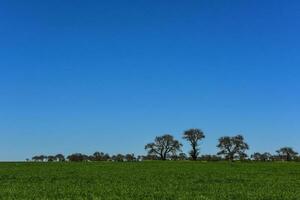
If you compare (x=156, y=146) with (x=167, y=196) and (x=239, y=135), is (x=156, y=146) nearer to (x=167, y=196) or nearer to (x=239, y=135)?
(x=239, y=135)

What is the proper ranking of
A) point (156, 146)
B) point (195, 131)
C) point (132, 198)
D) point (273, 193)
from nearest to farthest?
point (132, 198), point (273, 193), point (195, 131), point (156, 146)

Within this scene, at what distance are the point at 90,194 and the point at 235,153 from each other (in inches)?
6497

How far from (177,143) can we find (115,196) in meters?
167

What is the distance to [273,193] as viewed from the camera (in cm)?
3089

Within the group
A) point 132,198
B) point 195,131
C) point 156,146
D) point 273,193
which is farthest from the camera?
point 156,146

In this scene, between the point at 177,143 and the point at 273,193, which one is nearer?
the point at 273,193

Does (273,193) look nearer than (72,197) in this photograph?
No

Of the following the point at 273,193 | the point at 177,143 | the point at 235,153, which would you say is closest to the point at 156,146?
the point at 177,143

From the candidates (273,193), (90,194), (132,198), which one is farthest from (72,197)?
(273,193)

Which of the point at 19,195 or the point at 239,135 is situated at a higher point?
the point at 239,135

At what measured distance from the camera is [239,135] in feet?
627

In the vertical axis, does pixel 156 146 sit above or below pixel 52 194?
above

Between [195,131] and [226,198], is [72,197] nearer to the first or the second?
[226,198]

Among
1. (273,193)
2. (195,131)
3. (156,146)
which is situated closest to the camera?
(273,193)
